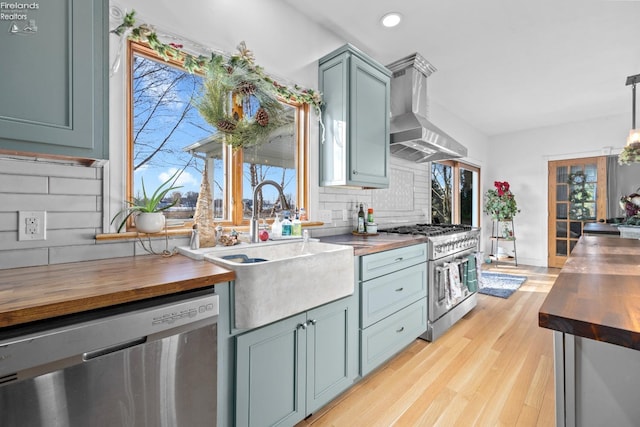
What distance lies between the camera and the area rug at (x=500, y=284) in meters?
3.97

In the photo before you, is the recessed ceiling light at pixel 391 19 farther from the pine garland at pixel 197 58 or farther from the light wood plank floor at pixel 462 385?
the light wood plank floor at pixel 462 385

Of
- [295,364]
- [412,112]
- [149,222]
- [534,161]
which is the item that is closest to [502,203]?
[534,161]

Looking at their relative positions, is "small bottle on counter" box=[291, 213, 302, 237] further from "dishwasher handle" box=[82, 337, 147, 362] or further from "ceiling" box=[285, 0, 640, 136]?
"ceiling" box=[285, 0, 640, 136]

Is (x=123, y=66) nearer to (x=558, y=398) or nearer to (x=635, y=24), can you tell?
(x=558, y=398)

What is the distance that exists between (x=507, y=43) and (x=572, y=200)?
419 centimetres

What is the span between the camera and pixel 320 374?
157cm

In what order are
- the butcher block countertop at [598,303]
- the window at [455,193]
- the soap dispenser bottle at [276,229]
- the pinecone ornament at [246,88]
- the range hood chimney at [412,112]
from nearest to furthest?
the butcher block countertop at [598,303] < the pinecone ornament at [246,88] < the soap dispenser bottle at [276,229] < the range hood chimney at [412,112] < the window at [455,193]

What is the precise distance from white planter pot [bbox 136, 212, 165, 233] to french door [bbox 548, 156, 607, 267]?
676 centimetres

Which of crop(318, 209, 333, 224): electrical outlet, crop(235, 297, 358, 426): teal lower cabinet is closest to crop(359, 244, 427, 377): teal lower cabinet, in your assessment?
crop(235, 297, 358, 426): teal lower cabinet

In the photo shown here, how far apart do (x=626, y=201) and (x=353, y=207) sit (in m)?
3.24

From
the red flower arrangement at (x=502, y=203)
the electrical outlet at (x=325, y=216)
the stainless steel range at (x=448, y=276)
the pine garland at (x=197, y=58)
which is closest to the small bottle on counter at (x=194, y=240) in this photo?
the pine garland at (x=197, y=58)

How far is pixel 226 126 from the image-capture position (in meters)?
1.79

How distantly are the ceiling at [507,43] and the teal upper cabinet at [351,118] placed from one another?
360 millimetres

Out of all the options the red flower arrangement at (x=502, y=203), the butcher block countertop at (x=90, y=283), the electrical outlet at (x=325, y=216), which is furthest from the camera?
the red flower arrangement at (x=502, y=203)
